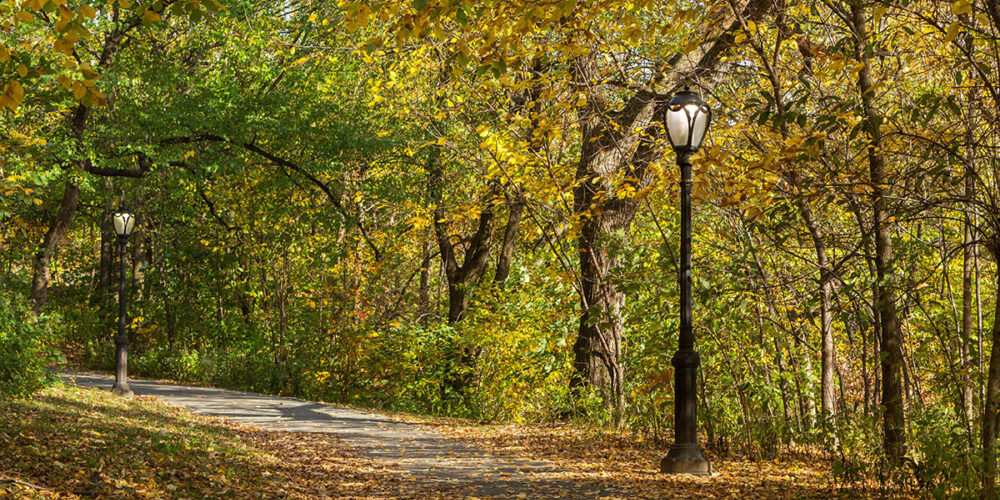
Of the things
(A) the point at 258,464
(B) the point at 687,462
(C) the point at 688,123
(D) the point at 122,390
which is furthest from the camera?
(D) the point at 122,390

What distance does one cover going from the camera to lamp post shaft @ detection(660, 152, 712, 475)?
7.52 metres

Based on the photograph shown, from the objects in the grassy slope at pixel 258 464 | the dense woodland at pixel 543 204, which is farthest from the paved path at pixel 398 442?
the dense woodland at pixel 543 204

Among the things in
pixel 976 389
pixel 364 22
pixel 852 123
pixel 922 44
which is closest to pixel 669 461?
pixel 976 389

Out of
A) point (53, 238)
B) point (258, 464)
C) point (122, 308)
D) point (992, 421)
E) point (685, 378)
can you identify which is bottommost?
point (258, 464)

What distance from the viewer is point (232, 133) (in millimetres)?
17438

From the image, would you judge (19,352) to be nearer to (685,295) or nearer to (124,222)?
(124,222)

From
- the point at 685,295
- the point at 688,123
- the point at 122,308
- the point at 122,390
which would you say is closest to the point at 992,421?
the point at 685,295

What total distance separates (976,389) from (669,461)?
2.46 meters

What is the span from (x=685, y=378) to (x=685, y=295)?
0.73m

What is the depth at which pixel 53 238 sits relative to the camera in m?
19.0

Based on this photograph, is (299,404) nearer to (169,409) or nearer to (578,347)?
(169,409)

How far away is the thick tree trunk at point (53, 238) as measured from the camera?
18578 mm

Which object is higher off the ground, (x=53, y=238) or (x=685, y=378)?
(x=53, y=238)

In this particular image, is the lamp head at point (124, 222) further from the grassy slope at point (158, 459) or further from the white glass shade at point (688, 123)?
the white glass shade at point (688, 123)
